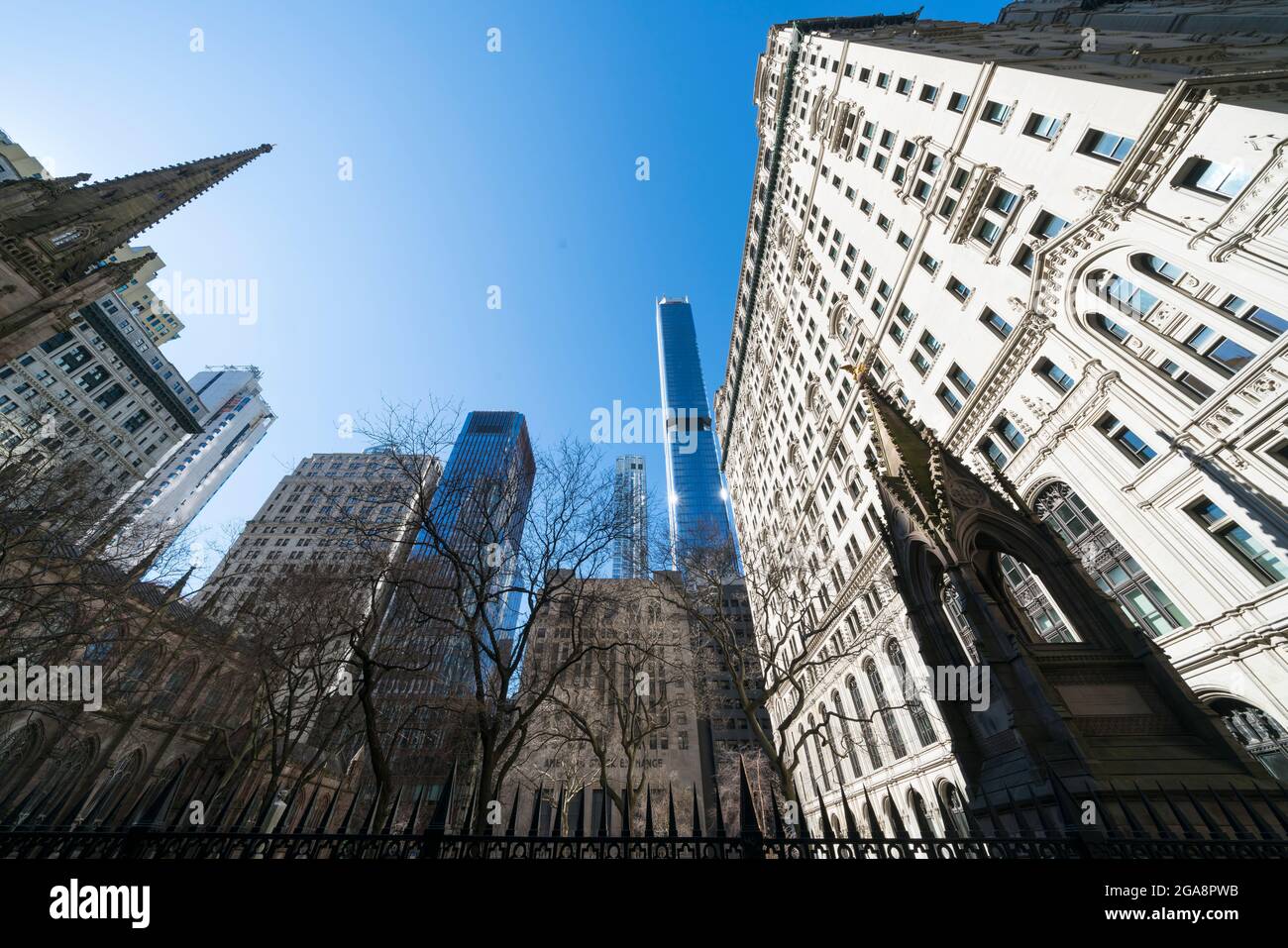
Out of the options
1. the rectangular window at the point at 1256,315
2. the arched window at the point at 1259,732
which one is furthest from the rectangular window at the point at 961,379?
Answer: the arched window at the point at 1259,732

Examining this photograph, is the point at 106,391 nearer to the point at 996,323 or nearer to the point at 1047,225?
the point at 996,323

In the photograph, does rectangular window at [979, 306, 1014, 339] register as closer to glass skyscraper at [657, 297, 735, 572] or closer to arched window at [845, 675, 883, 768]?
arched window at [845, 675, 883, 768]

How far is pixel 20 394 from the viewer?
53312 mm

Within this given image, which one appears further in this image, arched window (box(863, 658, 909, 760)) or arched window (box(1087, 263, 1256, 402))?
arched window (box(863, 658, 909, 760))

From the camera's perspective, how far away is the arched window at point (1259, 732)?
15.6 meters

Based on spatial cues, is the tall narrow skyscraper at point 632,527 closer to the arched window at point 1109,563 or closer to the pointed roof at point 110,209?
the arched window at point 1109,563

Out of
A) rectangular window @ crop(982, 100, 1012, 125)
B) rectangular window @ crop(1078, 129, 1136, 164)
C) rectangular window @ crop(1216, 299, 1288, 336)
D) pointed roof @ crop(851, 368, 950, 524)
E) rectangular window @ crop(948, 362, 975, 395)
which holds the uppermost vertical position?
rectangular window @ crop(982, 100, 1012, 125)

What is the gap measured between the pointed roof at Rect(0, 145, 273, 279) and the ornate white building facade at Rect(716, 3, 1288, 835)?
7010 centimetres

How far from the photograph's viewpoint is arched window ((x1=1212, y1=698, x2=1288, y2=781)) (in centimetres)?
1555

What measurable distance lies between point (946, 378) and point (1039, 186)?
10.1 metres

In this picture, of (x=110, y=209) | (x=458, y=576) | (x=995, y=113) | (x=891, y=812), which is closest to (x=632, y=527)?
(x=458, y=576)

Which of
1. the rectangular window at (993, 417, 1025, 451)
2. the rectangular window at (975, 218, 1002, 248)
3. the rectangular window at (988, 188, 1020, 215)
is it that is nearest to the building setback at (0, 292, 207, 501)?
the rectangular window at (993, 417, 1025, 451)

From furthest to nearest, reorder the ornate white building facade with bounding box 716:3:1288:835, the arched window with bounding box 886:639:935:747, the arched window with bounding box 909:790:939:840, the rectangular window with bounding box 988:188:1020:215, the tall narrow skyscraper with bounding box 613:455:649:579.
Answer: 1. the rectangular window with bounding box 988:188:1020:215
2. the arched window with bounding box 886:639:935:747
3. the arched window with bounding box 909:790:939:840
4. the ornate white building facade with bounding box 716:3:1288:835
5. the tall narrow skyscraper with bounding box 613:455:649:579

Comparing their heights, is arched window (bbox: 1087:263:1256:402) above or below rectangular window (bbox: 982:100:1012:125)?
below
